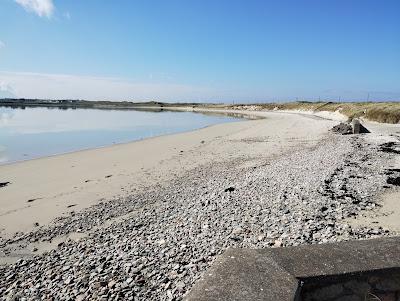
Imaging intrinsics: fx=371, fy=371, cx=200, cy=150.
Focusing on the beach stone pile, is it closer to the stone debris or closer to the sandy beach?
the sandy beach

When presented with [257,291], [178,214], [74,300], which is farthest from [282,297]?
[178,214]

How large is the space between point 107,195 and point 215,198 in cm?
476

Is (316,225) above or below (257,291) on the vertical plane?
below

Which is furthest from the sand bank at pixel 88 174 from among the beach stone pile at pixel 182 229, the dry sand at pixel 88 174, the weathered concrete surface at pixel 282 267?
the weathered concrete surface at pixel 282 267

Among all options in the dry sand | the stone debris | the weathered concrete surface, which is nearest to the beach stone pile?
the dry sand

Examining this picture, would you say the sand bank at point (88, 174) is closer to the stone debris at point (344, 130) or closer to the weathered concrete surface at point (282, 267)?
the stone debris at point (344, 130)

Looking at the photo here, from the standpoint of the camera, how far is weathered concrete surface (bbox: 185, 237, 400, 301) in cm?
454

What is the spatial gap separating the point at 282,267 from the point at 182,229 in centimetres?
445

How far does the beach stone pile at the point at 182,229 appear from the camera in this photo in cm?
675

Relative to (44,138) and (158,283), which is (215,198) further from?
(44,138)

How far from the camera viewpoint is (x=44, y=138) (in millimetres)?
40250

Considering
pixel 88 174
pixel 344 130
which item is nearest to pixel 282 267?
pixel 88 174

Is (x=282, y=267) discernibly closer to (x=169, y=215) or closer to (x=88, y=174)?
(x=169, y=215)

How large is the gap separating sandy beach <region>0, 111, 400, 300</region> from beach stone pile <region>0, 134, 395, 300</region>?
0.09 feet
